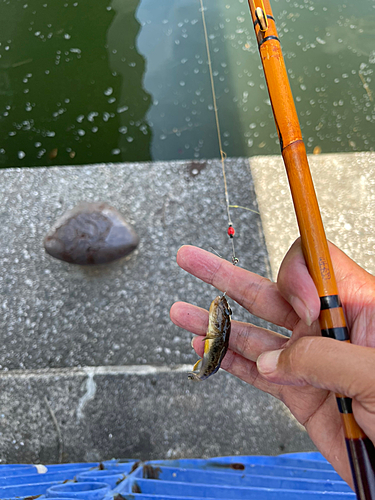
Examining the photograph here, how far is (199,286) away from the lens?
112 inches

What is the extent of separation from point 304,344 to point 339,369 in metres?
0.15

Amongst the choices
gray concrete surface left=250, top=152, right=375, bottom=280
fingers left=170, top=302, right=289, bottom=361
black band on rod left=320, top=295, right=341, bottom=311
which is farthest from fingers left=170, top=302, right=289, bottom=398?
gray concrete surface left=250, top=152, right=375, bottom=280

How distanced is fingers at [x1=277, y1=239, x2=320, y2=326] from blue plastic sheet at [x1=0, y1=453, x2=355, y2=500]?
1.17 metres

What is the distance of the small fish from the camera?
1.79 metres

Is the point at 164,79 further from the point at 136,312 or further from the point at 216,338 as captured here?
the point at 216,338

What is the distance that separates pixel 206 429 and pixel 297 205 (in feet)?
5.98

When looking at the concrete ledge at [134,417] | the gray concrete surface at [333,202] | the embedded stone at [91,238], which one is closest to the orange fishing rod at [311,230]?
the concrete ledge at [134,417]

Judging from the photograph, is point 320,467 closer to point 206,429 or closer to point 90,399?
point 206,429

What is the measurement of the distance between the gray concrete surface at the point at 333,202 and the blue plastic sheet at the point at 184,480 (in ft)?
4.54

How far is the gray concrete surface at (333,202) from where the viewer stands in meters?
2.97

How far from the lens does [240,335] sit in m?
1.98

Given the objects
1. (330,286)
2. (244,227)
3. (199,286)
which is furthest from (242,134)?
(330,286)

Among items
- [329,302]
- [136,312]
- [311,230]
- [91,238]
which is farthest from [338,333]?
[91,238]

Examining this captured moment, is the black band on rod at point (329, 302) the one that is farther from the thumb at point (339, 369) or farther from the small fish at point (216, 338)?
the small fish at point (216, 338)
